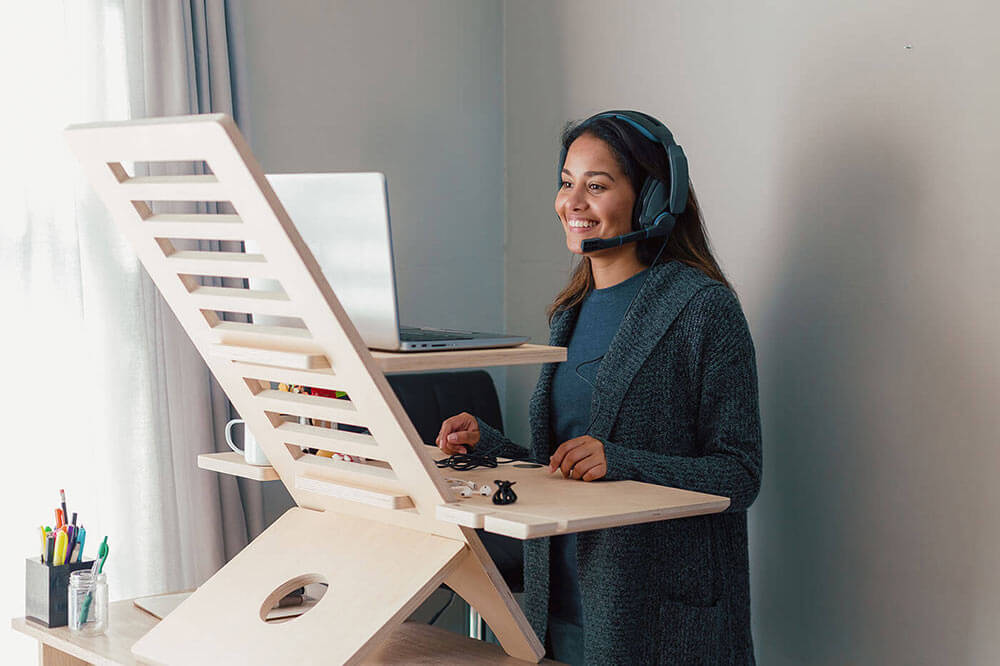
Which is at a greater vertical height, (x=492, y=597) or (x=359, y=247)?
(x=359, y=247)

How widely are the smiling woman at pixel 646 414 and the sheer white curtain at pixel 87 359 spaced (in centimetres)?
105

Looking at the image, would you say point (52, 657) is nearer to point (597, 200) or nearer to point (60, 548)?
point (60, 548)

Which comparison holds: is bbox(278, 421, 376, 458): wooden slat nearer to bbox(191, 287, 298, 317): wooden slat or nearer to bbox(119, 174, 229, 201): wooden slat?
bbox(191, 287, 298, 317): wooden slat

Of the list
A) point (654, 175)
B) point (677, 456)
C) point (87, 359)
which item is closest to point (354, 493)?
point (677, 456)

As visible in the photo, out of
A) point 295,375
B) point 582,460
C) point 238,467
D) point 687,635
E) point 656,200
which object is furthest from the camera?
point 656,200

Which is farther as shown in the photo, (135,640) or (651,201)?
(651,201)

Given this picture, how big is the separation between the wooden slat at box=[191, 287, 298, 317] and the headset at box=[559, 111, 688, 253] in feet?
2.16

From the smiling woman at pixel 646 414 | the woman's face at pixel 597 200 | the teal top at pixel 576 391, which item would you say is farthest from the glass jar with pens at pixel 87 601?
the woman's face at pixel 597 200

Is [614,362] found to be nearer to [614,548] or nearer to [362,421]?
[614,548]

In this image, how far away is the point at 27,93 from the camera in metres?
2.30

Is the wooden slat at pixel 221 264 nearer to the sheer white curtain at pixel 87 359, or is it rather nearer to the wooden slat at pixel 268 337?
the wooden slat at pixel 268 337

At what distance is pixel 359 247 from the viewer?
1.18 m

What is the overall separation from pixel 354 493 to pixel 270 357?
0.67 feet

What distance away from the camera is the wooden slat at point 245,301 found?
117 cm
